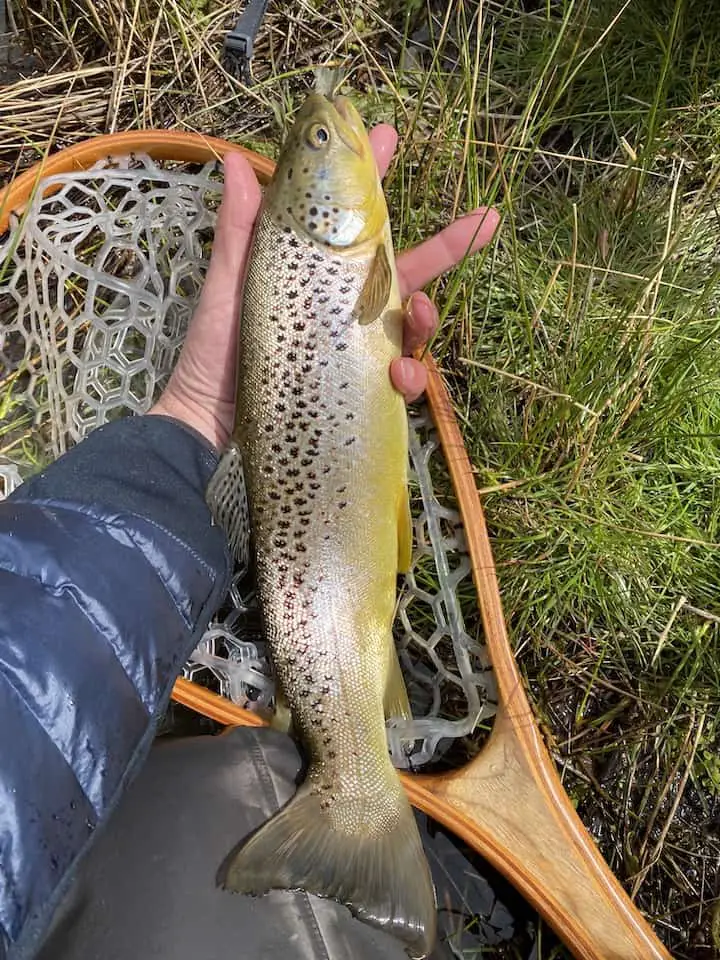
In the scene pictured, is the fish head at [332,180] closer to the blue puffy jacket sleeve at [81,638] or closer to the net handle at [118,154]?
the net handle at [118,154]

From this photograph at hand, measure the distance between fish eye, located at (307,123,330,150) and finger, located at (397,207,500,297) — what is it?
33cm

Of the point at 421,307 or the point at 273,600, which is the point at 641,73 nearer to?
the point at 421,307

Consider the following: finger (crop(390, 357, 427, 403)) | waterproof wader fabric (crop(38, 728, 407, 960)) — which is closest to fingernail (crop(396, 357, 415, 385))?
finger (crop(390, 357, 427, 403))

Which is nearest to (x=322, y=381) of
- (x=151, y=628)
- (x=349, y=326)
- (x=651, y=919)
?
(x=349, y=326)

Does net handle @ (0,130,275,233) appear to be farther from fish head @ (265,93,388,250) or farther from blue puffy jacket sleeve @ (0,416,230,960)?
blue puffy jacket sleeve @ (0,416,230,960)

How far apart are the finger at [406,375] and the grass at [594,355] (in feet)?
0.64

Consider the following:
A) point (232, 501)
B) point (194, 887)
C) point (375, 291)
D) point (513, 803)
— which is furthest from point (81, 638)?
point (513, 803)

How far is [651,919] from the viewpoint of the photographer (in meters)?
1.70

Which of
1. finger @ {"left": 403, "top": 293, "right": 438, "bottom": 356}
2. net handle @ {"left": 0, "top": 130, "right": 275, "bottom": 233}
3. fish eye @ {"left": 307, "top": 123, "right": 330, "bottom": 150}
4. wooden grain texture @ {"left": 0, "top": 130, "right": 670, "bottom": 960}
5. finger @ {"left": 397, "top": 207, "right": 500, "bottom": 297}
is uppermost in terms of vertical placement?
fish eye @ {"left": 307, "top": 123, "right": 330, "bottom": 150}

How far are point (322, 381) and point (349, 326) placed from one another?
0.40 feet

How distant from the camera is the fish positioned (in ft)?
4.89

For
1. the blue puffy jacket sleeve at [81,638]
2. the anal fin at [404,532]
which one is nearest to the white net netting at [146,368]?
the anal fin at [404,532]

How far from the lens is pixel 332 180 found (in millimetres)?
1509

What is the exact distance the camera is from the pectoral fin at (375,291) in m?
1.46
